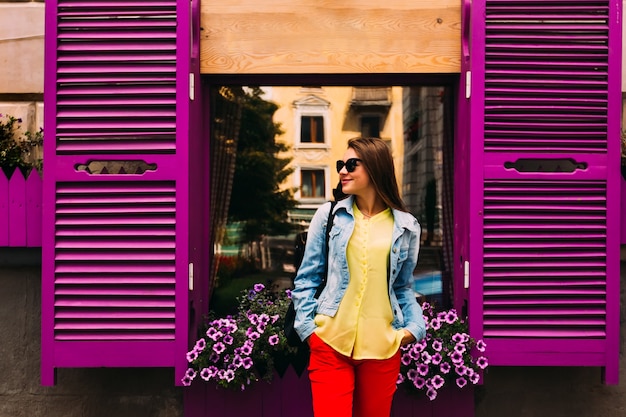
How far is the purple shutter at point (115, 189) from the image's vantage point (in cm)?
386

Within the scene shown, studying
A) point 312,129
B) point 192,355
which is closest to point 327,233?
point 192,355

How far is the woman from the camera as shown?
2854 millimetres

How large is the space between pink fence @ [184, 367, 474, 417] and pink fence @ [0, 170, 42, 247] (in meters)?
1.49

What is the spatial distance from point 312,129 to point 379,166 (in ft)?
7.37

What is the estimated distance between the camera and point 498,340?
3873 mm

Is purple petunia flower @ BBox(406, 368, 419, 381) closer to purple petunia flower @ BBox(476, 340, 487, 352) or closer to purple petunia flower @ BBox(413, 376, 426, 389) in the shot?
purple petunia flower @ BBox(413, 376, 426, 389)

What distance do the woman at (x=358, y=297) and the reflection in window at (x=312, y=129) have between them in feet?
6.98

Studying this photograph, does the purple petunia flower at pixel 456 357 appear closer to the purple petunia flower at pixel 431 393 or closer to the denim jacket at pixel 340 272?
the purple petunia flower at pixel 431 393

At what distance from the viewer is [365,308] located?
289 cm

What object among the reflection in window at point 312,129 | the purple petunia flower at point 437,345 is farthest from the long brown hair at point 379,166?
the reflection in window at point 312,129

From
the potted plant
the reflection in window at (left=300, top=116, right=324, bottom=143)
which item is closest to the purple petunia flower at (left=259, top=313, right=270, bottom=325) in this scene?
the potted plant

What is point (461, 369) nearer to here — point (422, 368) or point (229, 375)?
point (422, 368)

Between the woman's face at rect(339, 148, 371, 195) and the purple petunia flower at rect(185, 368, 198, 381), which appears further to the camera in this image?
the purple petunia flower at rect(185, 368, 198, 381)

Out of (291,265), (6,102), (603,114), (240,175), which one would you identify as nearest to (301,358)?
(291,265)
